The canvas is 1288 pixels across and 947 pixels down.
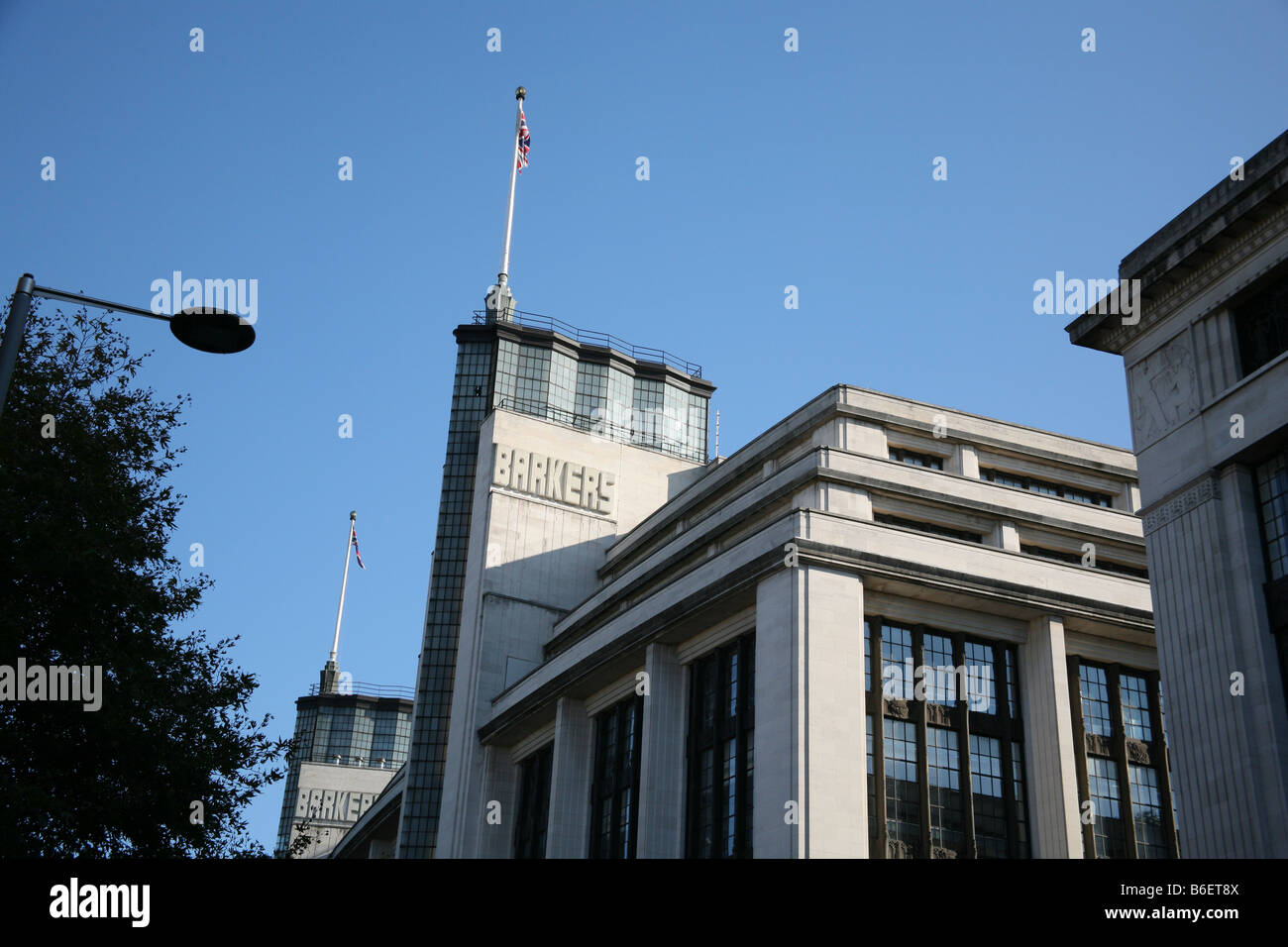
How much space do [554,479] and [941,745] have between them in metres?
31.6

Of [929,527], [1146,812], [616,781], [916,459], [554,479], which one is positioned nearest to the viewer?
[1146,812]

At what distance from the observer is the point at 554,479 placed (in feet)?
231

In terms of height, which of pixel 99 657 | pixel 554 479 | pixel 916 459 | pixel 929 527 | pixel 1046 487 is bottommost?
pixel 99 657

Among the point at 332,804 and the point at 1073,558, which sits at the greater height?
the point at 1073,558

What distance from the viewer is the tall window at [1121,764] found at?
44156 mm

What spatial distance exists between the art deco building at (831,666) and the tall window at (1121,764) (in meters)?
0.09

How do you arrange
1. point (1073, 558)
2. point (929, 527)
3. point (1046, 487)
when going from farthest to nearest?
point (1046, 487), point (1073, 558), point (929, 527)

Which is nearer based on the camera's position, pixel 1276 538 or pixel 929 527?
pixel 1276 538

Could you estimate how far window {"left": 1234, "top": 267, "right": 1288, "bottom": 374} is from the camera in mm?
28875

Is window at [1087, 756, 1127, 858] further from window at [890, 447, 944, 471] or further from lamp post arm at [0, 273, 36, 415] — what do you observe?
lamp post arm at [0, 273, 36, 415]

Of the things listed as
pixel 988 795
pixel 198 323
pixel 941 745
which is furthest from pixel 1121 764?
pixel 198 323

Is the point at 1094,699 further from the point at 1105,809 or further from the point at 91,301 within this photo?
the point at 91,301

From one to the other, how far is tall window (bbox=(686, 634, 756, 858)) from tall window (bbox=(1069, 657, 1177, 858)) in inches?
447
